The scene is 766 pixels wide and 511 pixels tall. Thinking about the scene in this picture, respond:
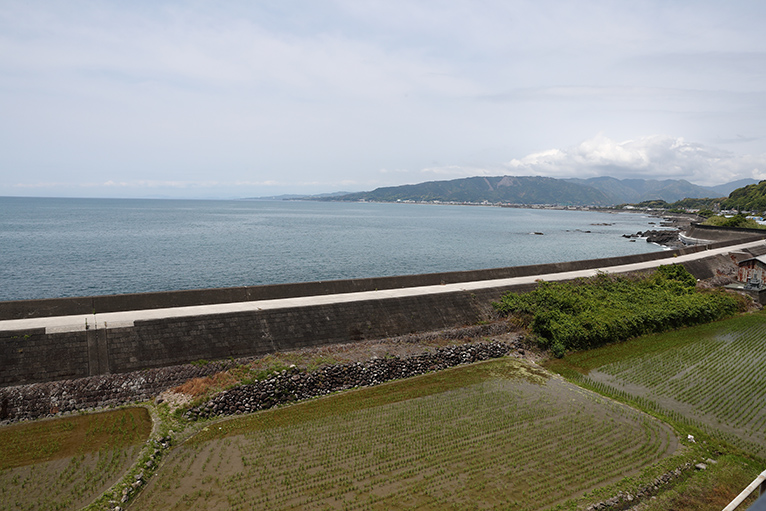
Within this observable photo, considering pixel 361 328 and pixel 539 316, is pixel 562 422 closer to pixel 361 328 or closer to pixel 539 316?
pixel 539 316

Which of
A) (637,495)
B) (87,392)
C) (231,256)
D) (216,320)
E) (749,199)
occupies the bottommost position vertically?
(637,495)

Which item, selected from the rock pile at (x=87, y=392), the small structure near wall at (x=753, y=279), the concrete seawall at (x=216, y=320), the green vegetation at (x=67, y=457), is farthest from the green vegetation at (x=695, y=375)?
the green vegetation at (x=67, y=457)

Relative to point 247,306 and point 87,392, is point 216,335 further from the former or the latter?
point 87,392

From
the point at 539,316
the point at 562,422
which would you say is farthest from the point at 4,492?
the point at 539,316

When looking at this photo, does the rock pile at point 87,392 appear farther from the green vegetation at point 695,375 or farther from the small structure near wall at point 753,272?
the small structure near wall at point 753,272

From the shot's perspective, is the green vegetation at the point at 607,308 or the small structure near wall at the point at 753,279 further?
→ the small structure near wall at the point at 753,279

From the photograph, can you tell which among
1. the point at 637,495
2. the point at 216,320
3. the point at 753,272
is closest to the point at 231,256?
the point at 216,320

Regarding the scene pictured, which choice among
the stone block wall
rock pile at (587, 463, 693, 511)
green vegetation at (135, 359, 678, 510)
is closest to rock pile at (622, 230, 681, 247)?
the stone block wall
